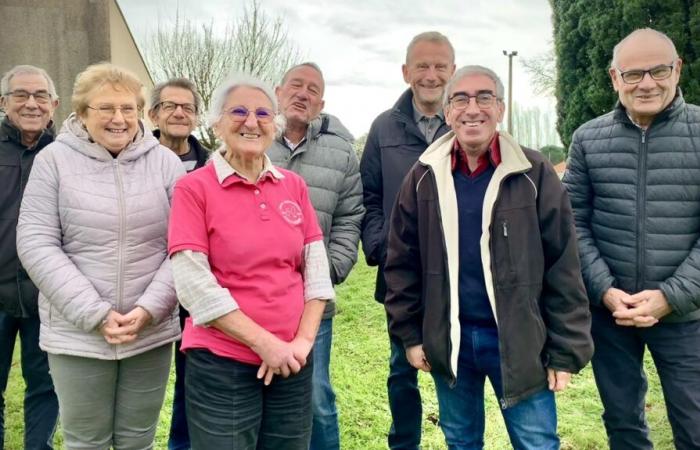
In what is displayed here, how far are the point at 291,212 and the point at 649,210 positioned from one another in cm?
175

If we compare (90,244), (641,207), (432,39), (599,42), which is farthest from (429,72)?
(599,42)

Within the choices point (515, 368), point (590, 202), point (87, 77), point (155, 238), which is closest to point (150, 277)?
point (155, 238)

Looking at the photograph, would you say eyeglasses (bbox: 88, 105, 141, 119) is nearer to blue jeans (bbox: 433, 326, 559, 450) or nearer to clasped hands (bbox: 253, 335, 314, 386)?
clasped hands (bbox: 253, 335, 314, 386)

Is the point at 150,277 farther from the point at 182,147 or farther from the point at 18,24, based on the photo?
the point at 18,24

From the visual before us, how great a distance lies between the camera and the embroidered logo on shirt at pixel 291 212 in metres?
2.32

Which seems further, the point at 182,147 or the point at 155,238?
the point at 182,147

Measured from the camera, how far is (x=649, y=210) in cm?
279

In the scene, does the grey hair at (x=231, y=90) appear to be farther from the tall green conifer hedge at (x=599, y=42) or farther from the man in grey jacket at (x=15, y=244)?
the tall green conifer hedge at (x=599, y=42)

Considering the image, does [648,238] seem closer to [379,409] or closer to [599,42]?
[379,409]

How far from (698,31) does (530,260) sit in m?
6.43

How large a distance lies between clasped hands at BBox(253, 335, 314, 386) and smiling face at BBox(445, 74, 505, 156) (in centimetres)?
114

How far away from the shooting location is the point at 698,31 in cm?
714

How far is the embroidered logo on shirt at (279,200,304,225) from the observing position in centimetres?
232

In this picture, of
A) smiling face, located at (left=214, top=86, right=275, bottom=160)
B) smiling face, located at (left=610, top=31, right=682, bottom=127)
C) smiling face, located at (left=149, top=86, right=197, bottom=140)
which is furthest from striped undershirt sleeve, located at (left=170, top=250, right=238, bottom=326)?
smiling face, located at (left=610, top=31, right=682, bottom=127)
